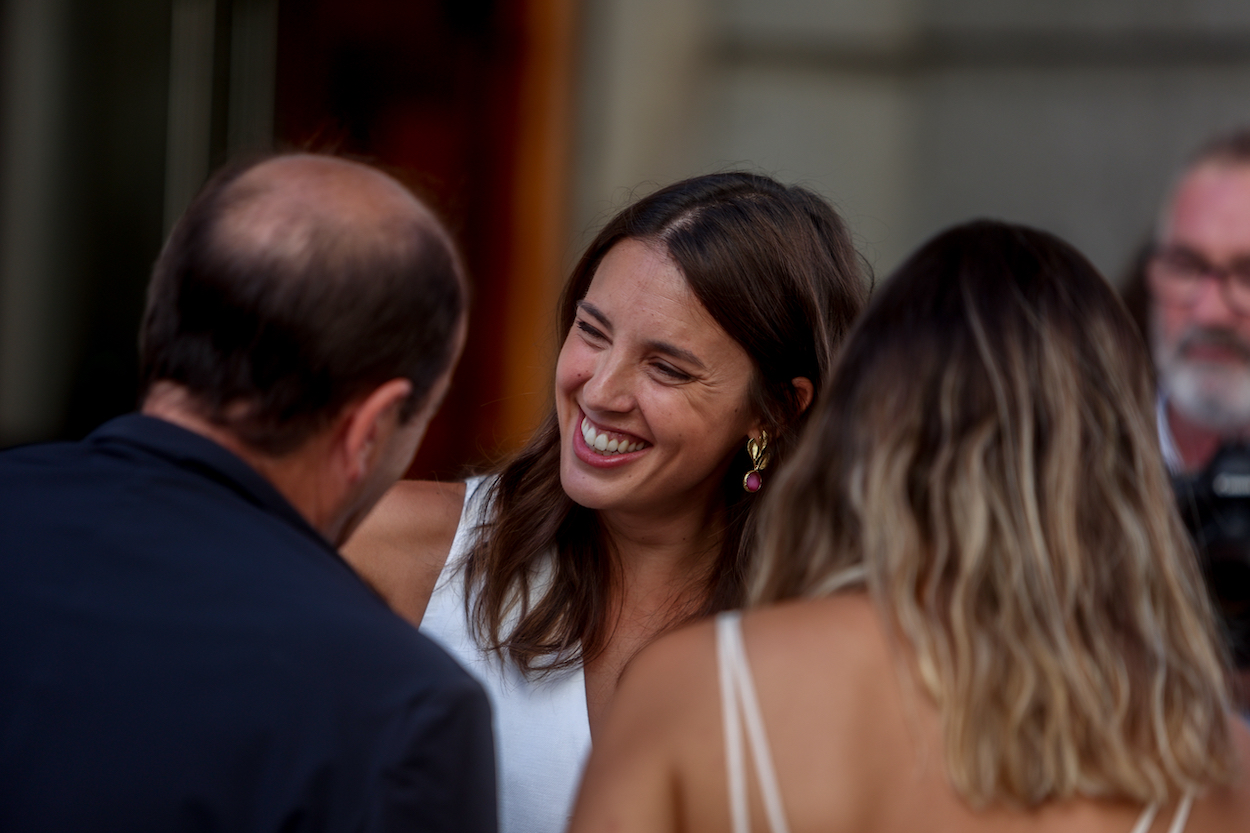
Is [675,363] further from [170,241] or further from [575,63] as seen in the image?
[575,63]

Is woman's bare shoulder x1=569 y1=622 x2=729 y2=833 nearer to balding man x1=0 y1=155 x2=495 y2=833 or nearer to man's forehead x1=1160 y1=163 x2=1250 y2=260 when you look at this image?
balding man x1=0 y1=155 x2=495 y2=833

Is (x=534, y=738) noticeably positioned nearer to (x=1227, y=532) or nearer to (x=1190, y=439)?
(x=1227, y=532)

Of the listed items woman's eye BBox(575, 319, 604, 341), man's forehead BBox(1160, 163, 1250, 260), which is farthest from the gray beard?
woman's eye BBox(575, 319, 604, 341)

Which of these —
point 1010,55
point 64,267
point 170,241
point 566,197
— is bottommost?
point 64,267

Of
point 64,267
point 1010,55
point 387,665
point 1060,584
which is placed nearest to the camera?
point 387,665

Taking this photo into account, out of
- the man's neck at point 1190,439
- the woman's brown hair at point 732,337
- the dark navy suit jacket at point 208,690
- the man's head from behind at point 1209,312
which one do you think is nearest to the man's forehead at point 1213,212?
the man's head from behind at point 1209,312

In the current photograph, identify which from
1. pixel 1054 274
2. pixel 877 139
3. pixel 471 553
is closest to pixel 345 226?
pixel 1054 274

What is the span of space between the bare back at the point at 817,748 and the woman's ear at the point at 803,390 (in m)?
1.00

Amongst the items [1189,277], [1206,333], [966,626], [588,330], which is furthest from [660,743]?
[1189,277]

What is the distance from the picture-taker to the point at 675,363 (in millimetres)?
2195

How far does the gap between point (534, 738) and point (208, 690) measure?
1.08 meters

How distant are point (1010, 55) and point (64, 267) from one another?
10.7 ft

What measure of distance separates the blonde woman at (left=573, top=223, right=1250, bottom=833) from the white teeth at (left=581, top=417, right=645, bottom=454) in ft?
2.65

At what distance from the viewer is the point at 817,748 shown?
1247mm
